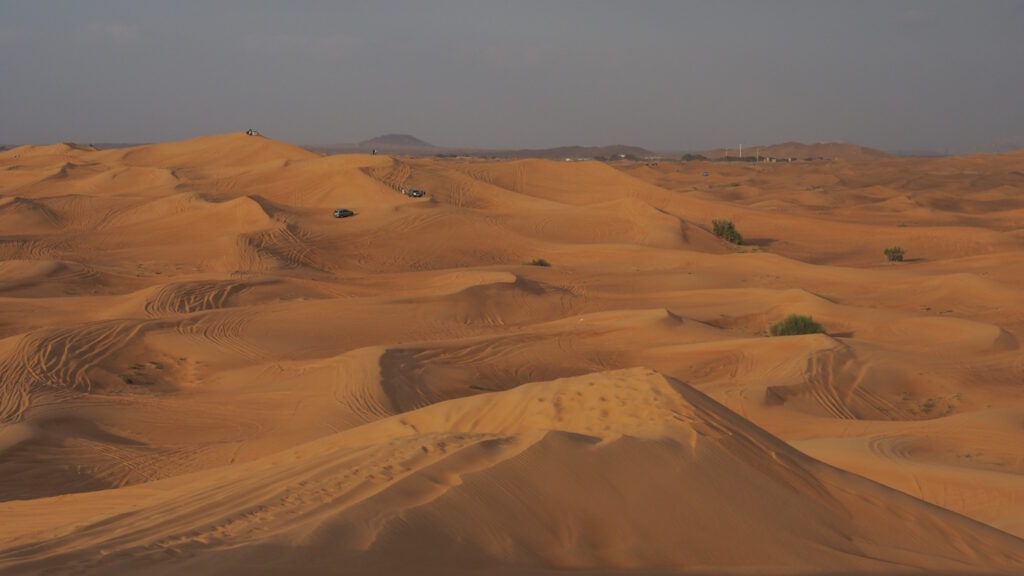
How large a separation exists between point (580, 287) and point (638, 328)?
738cm

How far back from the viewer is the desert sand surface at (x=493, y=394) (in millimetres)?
6707

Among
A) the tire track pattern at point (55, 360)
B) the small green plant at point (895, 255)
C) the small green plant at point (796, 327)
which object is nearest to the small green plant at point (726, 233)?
the small green plant at point (895, 255)

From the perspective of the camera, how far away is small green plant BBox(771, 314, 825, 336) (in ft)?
75.6

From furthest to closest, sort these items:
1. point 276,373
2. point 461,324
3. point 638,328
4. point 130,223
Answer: point 130,223 → point 461,324 → point 638,328 → point 276,373

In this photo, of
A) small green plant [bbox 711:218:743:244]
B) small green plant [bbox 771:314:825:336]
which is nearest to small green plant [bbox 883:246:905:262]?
small green plant [bbox 711:218:743:244]

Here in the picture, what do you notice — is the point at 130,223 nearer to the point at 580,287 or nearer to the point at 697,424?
the point at 580,287

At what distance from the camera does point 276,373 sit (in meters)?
18.8

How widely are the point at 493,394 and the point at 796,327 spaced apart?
13.9m

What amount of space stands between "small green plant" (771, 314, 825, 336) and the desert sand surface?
1.79ft

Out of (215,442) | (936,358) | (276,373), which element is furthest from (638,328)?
(215,442)

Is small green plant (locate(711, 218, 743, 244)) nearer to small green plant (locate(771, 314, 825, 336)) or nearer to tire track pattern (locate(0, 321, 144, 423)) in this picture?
small green plant (locate(771, 314, 825, 336))

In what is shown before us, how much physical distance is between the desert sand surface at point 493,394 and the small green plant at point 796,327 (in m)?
0.55

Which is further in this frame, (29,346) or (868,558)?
(29,346)

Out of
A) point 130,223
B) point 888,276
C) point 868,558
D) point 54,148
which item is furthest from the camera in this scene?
point 54,148
